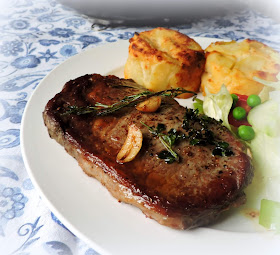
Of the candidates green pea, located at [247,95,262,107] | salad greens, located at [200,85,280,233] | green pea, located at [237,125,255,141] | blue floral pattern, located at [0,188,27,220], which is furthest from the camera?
green pea, located at [247,95,262,107]

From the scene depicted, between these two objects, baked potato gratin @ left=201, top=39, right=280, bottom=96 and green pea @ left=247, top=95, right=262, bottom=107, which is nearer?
green pea @ left=247, top=95, right=262, bottom=107

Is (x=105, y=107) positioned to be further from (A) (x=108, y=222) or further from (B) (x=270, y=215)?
(B) (x=270, y=215)

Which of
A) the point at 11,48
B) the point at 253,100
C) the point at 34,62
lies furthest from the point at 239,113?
the point at 11,48

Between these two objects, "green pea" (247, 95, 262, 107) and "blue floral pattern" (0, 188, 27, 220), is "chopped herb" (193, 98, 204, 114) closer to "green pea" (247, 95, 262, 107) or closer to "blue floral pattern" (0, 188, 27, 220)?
"green pea" (247, 95, 262, 107)

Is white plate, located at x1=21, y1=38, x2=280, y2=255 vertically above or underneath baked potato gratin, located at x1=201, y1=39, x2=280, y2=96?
underneath

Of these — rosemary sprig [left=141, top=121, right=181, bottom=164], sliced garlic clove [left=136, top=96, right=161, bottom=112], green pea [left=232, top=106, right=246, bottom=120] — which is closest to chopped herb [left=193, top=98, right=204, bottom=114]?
green pea [left=232, top=106, right=246, bottom=120]

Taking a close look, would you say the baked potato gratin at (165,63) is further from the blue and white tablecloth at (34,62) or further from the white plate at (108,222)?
the blue and white tablecloth at (34,62)

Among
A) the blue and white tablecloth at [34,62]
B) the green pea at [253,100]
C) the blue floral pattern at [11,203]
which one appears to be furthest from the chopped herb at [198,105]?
the blue floral pattern at [11,203]

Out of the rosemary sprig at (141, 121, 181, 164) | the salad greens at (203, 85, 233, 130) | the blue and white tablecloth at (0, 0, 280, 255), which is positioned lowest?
the blue and white tablecloth at (0, 0, 280, 255)
